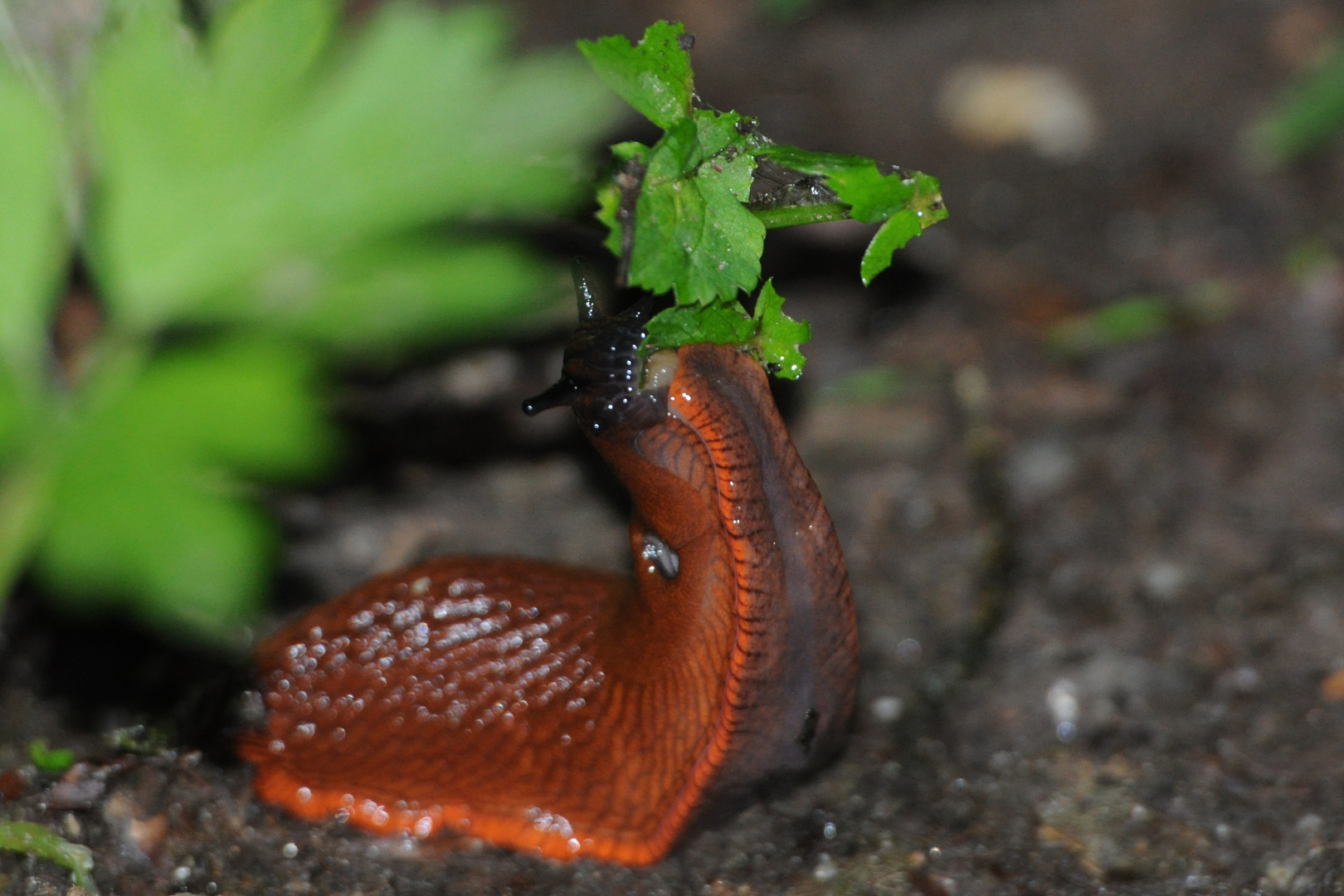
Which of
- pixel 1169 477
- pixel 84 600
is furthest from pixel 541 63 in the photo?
pixel 1169 477

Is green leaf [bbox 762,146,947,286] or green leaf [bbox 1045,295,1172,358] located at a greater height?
green leaf [bbox 1045,295,1172,358]

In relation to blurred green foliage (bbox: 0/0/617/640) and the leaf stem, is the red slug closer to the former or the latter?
the leaf stem

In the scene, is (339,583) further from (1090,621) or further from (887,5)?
(887,5)

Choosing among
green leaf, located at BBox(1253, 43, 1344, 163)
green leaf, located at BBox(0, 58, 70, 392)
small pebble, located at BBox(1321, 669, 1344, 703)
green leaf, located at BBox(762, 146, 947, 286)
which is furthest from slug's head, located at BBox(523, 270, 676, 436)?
green leaf, located at BBox(1253, 43, 1344, 163)

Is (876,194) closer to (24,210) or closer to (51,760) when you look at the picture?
(24,210)

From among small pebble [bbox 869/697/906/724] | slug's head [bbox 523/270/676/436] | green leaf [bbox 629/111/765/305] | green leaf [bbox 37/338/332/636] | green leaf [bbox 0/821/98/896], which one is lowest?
green leaf [bbox 0/821/98/896]

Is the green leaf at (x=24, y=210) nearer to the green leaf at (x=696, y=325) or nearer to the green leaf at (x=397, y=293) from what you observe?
the green leaf at (x=397, y=293)

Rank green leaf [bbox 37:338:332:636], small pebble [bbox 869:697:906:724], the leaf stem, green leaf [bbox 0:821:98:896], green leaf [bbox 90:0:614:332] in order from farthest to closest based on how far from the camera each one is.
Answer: small pebble [bbox 869:697:906:724]
green leaf [bbox 90:0:614:332]
green leaf [bbox 0:821:98:896]
the leaf stem
green leaf [bbox 37:338:332:636]
